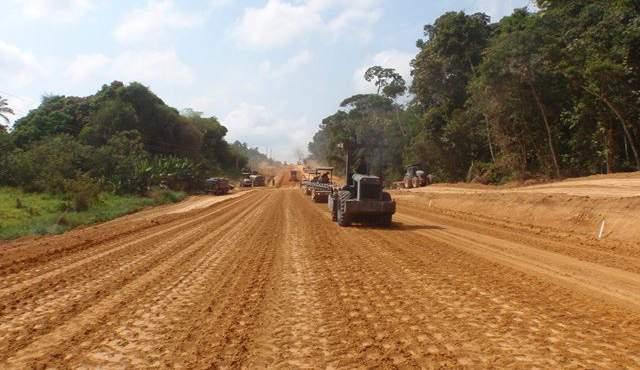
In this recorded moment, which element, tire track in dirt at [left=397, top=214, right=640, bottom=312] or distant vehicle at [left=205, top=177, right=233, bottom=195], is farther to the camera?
distant vehicle at [left=205, top=177, right=233, bottom=195]

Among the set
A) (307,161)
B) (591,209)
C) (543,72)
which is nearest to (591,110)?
(543,72)

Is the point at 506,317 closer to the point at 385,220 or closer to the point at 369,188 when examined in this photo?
the point at 385,220

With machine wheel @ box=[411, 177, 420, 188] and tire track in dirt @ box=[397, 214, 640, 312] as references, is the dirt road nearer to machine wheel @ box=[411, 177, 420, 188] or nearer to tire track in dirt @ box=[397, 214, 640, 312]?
tire track in dirt @ box=[397, 214, 640, 312]

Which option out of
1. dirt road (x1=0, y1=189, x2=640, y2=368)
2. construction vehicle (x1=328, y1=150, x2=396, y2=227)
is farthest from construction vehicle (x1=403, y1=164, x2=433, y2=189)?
dirt road (x1=0, y1=189, x2=640, y2=368)

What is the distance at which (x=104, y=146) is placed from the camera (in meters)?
41.6

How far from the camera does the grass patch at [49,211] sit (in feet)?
59.6

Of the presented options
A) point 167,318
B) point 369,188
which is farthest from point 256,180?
point 167,318

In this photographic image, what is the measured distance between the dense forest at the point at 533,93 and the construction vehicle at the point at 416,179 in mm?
1600

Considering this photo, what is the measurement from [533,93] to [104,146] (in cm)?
3240

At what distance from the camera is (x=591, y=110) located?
2605 cm

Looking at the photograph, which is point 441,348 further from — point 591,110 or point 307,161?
point 307,161

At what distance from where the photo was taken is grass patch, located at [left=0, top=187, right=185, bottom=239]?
18.2 metres

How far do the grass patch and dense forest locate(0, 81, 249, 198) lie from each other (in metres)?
1.15

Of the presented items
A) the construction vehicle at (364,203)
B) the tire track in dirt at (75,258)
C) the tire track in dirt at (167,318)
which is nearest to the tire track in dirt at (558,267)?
the construction vehicle at (364,203)
